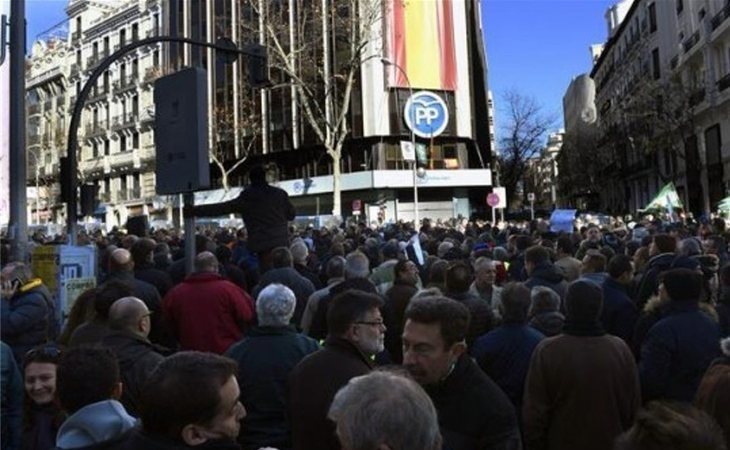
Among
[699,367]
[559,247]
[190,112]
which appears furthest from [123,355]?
[559,247]

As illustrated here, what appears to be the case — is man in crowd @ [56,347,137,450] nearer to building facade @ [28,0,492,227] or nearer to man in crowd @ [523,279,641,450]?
man in crowd @ [523,279,641,450]

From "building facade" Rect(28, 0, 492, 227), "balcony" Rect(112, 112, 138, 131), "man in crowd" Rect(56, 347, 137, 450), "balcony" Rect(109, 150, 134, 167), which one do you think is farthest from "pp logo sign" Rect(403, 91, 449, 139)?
"man in crowd" Rect(56, 347, 137, 450)

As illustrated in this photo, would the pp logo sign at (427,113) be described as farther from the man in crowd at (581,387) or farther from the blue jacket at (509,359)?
the man in crowd at (581,387)

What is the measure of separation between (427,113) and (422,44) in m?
4.35

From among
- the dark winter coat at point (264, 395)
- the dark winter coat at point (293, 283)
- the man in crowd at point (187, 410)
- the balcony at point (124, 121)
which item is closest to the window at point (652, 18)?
the balcony at point (124, 121)

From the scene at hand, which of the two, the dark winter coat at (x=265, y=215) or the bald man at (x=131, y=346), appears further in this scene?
the dark winter coat at (x=265, y=215)

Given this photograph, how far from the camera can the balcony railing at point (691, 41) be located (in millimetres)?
42947

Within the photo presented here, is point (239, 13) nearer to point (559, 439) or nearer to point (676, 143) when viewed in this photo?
point (676, 143)

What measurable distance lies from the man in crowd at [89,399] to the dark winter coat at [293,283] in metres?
3.95

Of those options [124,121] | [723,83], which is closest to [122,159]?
[124,121]

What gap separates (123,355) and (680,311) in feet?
11.6

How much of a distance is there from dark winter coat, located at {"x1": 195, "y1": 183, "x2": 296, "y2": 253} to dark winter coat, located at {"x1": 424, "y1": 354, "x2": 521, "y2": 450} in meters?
5.04

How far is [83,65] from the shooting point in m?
68.8

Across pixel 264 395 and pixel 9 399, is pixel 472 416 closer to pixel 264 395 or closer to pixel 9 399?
pixel 264 395
